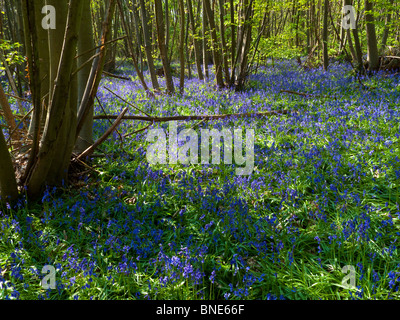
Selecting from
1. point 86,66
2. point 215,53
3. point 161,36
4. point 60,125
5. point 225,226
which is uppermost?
point 161,36

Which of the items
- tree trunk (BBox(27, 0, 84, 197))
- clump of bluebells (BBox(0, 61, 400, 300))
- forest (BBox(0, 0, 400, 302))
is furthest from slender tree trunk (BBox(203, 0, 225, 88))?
tree trunk (BBox(27, 0, 84, 197))

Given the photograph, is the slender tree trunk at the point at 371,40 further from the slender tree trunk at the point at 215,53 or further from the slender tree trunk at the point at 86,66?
the slender tree trunk at the point at 86,66

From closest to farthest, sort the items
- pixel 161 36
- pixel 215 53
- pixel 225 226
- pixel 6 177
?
pixel 225 226
pixel 6 177
pixel 161 36
pixel 215 53

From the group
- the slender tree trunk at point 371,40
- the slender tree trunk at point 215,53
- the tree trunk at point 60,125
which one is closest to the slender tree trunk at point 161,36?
the slender tree trunk at point 215,53

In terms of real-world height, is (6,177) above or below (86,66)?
below

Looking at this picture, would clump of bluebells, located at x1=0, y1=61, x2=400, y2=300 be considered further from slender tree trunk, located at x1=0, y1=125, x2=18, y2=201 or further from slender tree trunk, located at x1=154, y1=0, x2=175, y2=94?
slender tree trunk, located at x1=154, y1=0, x2=175, y2=94

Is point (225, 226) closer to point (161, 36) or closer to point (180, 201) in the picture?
point (180, 201)

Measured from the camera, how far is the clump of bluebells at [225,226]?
2236 millimetres

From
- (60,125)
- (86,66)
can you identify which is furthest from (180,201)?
(86,66)

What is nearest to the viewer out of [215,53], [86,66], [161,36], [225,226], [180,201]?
[225,226]

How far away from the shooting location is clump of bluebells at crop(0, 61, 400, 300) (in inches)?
88.0

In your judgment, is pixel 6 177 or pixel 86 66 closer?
pixel 6 177

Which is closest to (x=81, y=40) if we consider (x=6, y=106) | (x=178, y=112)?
(x=6, y=106)

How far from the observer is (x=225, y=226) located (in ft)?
9.35
